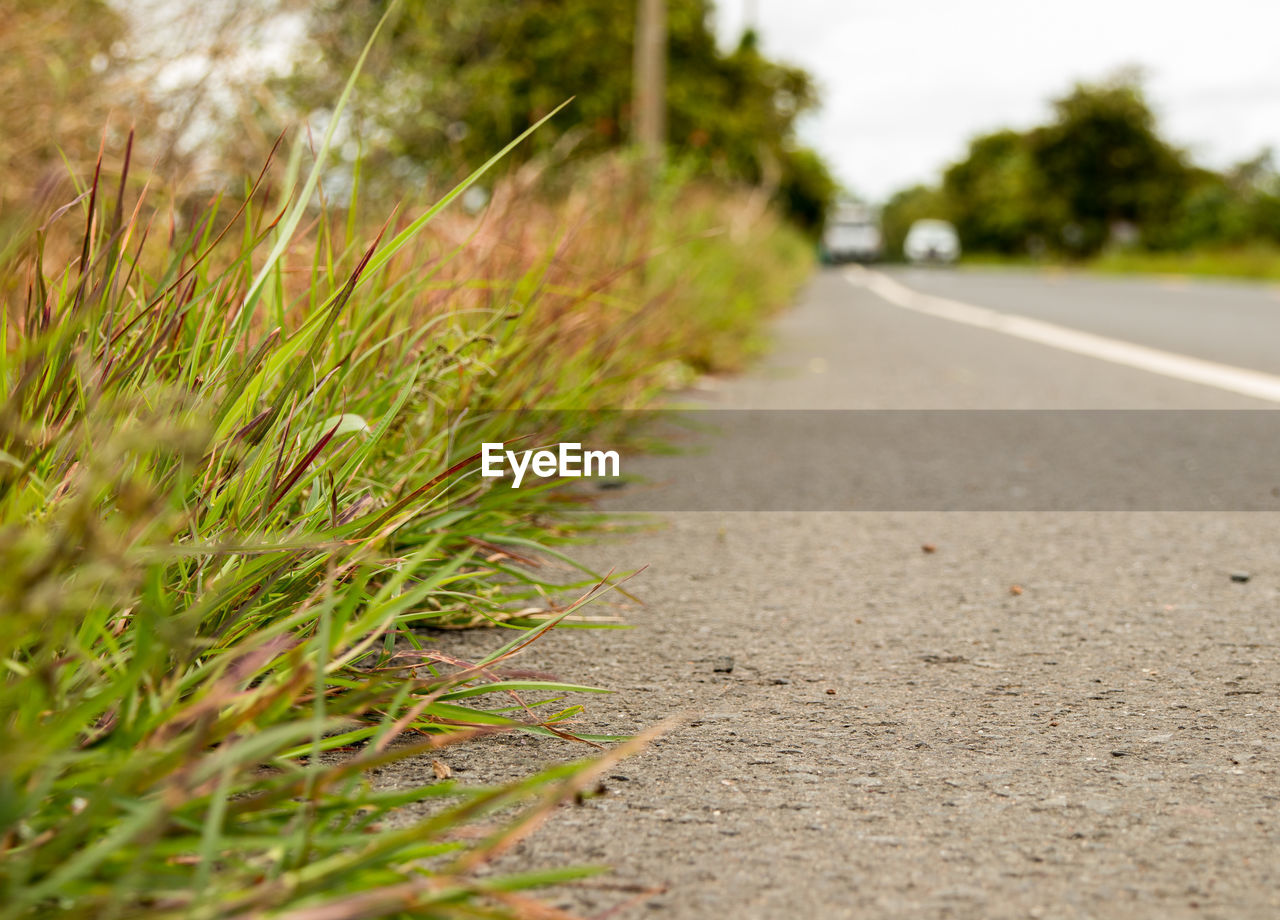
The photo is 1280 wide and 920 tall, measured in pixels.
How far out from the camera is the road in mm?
1297

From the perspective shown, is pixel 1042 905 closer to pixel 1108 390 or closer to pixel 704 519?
pixel 704 519

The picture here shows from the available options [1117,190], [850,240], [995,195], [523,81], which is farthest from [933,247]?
[523,81]

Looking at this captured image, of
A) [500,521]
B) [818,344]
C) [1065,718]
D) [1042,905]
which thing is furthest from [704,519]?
[818,344]

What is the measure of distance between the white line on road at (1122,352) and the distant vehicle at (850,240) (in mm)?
31543

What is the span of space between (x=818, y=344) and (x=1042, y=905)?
7.58 metres

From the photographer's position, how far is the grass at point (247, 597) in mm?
1021

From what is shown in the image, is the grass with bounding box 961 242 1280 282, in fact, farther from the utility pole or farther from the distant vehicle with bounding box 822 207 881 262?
the utility pole

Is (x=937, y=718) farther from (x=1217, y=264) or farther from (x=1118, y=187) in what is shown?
(x=1118, y=187)

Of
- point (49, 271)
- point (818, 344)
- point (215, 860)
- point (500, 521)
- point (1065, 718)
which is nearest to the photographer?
point (215, 860)

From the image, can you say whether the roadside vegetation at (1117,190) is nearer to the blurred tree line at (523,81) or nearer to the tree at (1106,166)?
the tree at (1106,166)

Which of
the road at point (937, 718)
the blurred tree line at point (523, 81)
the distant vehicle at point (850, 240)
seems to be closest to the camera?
the road at point (937, 718)

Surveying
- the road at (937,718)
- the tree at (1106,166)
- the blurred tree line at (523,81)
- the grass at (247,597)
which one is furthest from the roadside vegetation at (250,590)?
the tree at (1106,166)

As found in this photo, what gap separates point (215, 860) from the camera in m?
1.10

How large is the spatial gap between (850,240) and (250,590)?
44.3 meters
